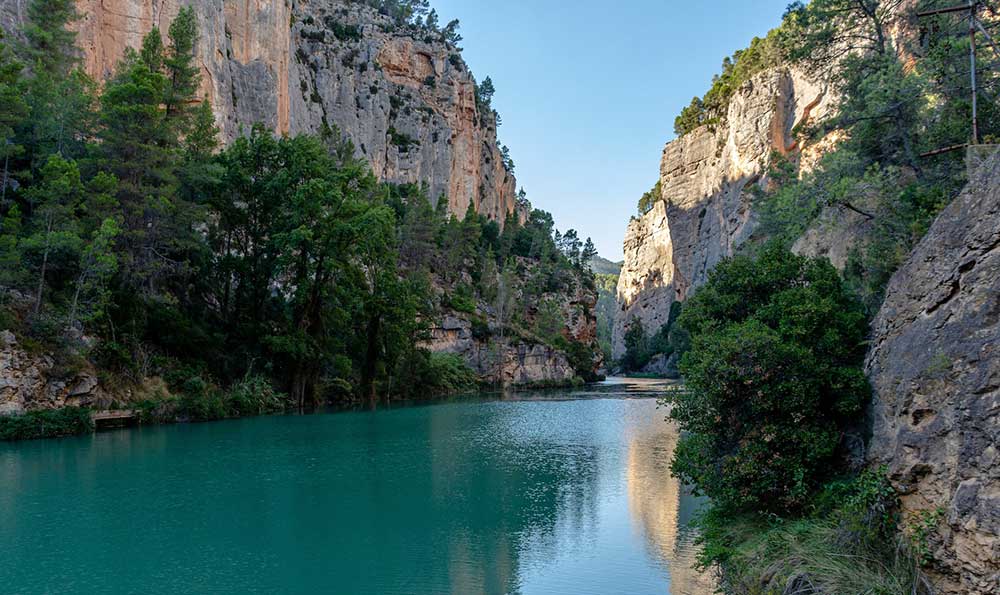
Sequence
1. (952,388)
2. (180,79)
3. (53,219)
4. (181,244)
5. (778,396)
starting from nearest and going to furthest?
(952,388)
(778,396)
(53,219)
(181,244)
(180,79)

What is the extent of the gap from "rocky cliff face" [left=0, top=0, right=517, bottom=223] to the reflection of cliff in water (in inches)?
1241

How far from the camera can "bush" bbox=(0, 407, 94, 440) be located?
70.0 feet

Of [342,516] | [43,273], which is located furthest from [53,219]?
[342,516]

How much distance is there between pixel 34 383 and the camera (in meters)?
22.5

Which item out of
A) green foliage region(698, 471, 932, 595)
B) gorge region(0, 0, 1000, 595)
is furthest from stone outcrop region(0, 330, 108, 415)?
green foliage region(698, 471, 932, 595)

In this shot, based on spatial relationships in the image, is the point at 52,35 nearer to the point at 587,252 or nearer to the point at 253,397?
the point at 253,397

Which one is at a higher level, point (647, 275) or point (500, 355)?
point (647, 275)

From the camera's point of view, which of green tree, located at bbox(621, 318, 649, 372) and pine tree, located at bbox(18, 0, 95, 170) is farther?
green tree, located at bbox(621, 318, 649, 372)

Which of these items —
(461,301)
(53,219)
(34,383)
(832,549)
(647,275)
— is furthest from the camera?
(647,275)

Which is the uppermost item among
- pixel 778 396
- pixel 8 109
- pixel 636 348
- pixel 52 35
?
pixel 52 35

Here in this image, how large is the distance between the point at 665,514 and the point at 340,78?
2725 inches

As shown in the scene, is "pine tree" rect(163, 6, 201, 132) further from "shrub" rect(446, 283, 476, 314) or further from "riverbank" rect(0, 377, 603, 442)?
"shrub" rect(446, 283, 476, 314)

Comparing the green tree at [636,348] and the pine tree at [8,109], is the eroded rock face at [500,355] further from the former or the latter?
the green tree at [636,348]

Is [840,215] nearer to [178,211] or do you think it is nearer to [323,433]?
[323,433]
